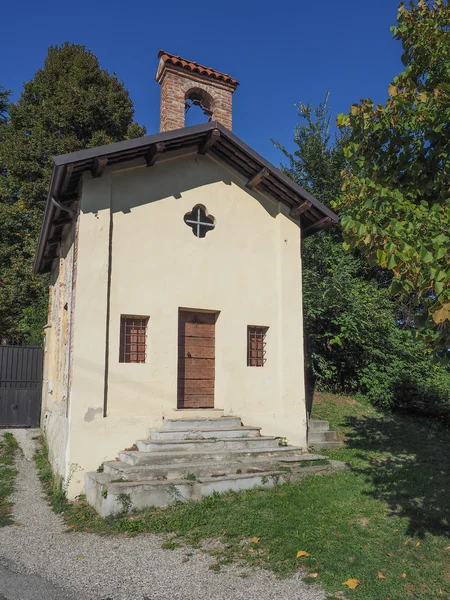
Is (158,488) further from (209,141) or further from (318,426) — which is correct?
(209,141)

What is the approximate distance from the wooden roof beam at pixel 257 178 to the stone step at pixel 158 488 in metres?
5.50

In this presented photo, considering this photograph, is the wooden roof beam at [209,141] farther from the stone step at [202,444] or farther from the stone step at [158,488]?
the stone step at [158,488]

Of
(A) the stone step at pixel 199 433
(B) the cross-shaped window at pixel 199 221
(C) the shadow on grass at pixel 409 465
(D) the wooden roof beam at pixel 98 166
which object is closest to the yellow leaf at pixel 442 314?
(C) the shadow on grass at pixel 409 465

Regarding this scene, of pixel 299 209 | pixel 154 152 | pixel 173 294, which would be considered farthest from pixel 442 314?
pixel 299 209

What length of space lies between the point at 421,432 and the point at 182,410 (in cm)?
611

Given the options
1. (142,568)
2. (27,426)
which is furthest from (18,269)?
(142,568)

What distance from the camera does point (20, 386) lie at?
13.7 meters

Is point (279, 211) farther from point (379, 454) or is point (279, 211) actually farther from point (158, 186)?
point (379, 454)

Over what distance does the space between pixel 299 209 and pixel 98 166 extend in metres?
4.13

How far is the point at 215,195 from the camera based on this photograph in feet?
32.2

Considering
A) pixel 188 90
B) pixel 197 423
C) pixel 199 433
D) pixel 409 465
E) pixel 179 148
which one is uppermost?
pixel 188 90

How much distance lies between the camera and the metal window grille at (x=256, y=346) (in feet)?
32.0

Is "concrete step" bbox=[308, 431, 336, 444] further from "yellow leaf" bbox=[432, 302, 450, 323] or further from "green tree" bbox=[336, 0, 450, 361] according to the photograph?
"yellow leaf" bbox=[432, 302, 450, 323]

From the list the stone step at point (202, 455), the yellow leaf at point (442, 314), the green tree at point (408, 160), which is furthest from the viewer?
the stone step at point (202, 455)
